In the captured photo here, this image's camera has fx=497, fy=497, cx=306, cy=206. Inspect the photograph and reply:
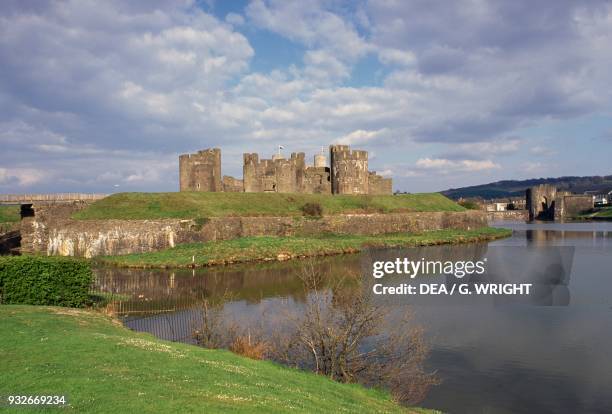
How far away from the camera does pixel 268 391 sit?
31.8 ft

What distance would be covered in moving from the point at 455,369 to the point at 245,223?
34.1 m

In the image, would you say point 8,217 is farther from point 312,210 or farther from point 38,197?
point 312,210

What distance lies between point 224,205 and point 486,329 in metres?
34.1

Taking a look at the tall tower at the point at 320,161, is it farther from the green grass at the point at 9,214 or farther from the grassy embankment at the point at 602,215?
the grassy embankment at the point at 602,215

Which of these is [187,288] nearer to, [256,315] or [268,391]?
[256,315]

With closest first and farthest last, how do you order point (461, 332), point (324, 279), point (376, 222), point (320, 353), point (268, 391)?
1. point (268, 391)
2. point (320, 353)
3. point (461, 332)
4. point (324, 279)
5. point (376, 222)

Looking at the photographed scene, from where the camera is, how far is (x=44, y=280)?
1912 centimetres

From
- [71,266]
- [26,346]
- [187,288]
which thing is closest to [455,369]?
[26,346]

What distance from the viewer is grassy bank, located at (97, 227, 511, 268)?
37031mm

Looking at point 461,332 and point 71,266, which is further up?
point 71,266

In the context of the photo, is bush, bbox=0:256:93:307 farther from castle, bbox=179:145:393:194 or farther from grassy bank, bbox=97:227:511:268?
castle, bbox=179:145:393:194

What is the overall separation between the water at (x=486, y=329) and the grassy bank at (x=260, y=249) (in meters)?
3.50

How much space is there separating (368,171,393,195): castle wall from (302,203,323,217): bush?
16401 mm

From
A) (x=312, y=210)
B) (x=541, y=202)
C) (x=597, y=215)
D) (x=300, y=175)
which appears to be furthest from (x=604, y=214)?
(x=312, y=210)
